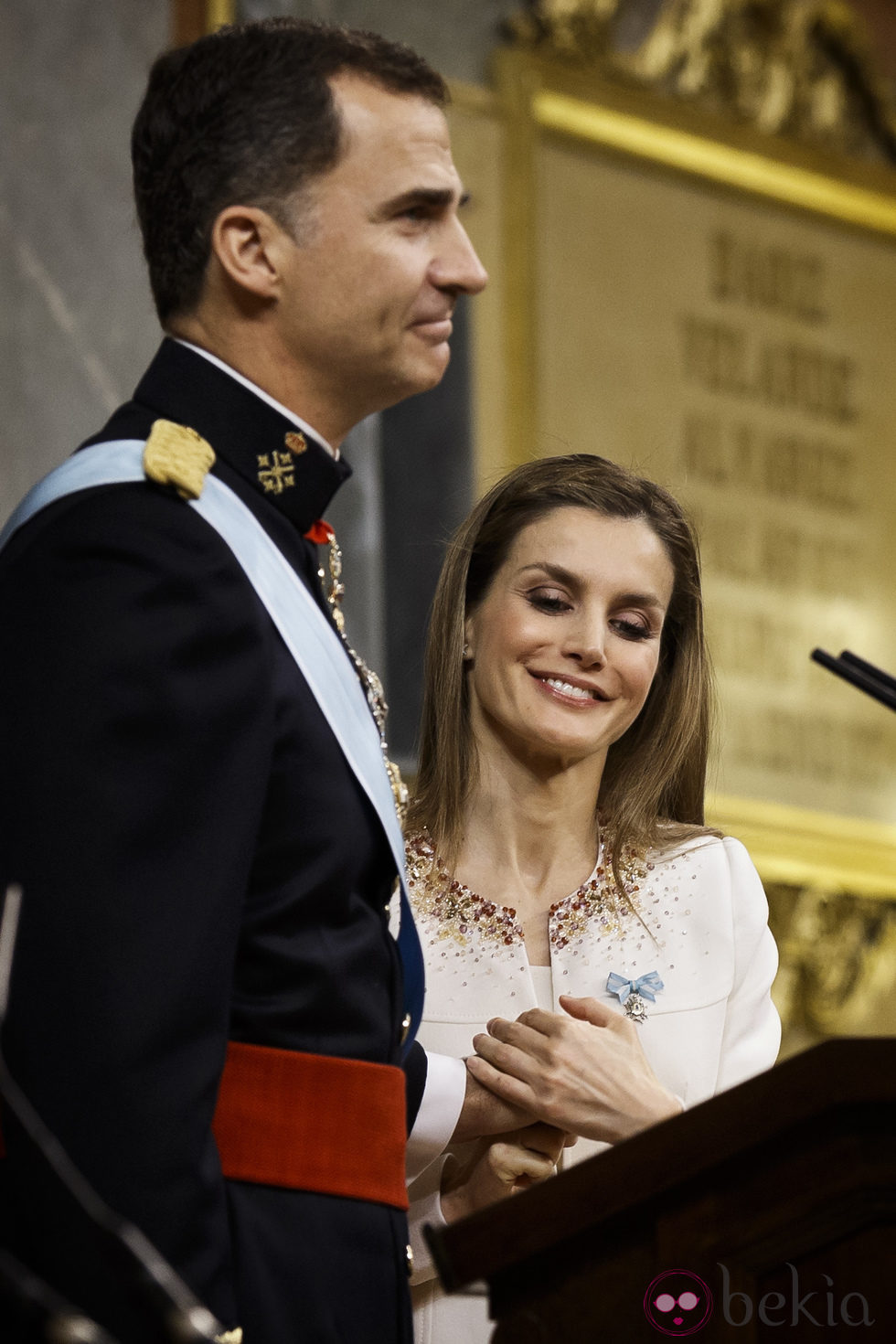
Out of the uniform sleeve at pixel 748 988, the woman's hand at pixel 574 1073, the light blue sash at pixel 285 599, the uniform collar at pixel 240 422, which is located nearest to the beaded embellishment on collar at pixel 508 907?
the uniform sleeve at pixel 748 988

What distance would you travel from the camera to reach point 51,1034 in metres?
1.52

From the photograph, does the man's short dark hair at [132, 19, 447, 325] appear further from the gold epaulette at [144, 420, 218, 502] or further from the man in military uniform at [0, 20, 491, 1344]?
the gold epaulette at [144, 420, 218, 502]

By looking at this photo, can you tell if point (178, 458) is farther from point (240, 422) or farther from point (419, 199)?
point (419, 199)

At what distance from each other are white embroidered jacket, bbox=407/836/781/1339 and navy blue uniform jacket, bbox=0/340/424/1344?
0.69 metres

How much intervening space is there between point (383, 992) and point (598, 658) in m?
0.86

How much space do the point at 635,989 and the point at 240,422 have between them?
3.25ft

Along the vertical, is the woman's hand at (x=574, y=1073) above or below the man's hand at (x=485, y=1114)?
above

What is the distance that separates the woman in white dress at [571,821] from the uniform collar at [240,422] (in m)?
0.75

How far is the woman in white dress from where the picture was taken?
2451mm

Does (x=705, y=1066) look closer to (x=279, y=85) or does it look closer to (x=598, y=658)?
(x=598, y=658)

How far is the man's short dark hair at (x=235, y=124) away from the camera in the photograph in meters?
1.86

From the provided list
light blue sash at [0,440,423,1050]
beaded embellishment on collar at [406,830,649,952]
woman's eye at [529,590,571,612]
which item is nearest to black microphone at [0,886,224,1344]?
light blue sash at [0,440,423,1050]

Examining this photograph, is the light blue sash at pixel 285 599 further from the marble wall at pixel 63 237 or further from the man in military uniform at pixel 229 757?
the marble wall at pixel 63 237

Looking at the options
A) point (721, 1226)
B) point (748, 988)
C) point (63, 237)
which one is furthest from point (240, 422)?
point (63, 237)
